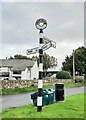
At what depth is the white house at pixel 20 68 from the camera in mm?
78500

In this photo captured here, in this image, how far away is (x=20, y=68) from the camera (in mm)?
80250

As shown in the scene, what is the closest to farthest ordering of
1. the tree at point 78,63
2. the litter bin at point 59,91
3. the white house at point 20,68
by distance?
the litter bin at point 59,91 → the white house at point 20,68 → the tree at point 78,63

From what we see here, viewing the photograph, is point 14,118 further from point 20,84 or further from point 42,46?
point 20,84

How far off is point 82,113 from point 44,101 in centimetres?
271

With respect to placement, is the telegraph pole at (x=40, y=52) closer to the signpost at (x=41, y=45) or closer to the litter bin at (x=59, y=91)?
the signpost at (x=41, y=45)

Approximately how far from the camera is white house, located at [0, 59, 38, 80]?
7850 centimetres

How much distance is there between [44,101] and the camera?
13.7 meters

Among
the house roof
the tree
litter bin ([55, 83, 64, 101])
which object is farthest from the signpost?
the tree

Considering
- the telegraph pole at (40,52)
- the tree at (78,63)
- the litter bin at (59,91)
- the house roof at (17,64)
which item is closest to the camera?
the telegraph pole at (40,52)

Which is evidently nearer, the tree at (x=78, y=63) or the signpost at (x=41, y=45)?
the signpost at (x=41, y=45)

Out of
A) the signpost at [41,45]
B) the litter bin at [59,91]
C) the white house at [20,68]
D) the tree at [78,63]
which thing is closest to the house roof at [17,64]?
the white house at [20,68]

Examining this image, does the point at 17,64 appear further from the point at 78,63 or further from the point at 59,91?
the point at 59,91

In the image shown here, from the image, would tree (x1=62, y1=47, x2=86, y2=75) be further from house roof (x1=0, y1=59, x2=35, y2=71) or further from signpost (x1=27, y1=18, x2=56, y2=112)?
signpost (x1=27, y1=18, x2=56, y2=112)

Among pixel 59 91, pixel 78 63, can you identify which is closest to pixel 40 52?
pixel 59 91
